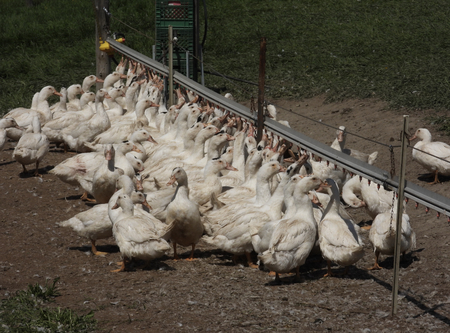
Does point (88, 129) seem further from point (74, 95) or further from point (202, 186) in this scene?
point (202, 186)

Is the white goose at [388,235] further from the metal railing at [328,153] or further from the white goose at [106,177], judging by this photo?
the white goose at [106,177]

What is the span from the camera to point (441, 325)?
5391mm

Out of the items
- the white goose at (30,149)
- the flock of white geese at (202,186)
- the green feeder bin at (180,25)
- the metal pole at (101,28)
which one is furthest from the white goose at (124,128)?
the metal pole at (101,28)

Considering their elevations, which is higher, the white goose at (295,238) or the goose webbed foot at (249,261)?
the white goose at (295,238)

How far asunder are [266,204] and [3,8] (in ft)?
70.3

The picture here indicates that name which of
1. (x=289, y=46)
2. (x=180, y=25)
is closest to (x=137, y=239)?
(x=180, y=25)

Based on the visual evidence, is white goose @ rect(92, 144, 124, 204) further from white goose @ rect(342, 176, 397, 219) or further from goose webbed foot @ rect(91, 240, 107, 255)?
white goose @ rect(342, 176, 397, 219)

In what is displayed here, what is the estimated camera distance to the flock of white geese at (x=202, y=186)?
6691mm

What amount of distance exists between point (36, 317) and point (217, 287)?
5.89 ft

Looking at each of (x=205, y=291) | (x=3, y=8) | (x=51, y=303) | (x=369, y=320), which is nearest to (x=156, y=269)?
(x=205, y=291)

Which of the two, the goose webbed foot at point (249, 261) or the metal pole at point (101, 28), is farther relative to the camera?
the metal pole at point (101, 28)

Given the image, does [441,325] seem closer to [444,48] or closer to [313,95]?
[313,95]

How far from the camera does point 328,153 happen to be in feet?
24.2

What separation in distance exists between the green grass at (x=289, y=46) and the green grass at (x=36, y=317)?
758cm
